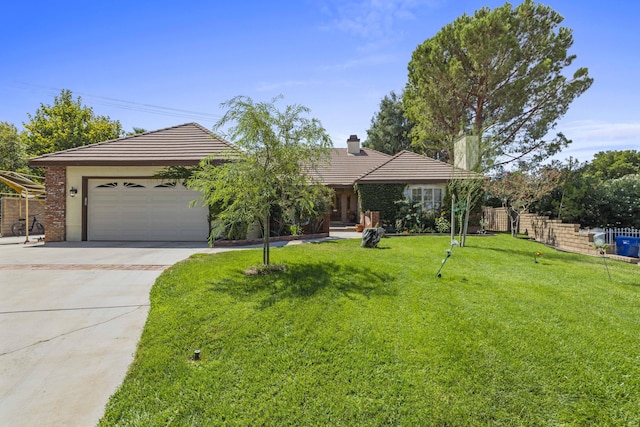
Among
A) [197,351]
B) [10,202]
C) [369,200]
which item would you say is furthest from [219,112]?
[10,202]

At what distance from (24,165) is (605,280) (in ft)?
119

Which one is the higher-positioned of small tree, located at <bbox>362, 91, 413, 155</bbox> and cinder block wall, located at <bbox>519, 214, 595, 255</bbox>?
small tree, located at <bbox>362, 91, 413, 155</bbox>

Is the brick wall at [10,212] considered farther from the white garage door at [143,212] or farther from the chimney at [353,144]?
the chimney at [353,144]

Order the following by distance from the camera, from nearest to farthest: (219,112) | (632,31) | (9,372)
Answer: (9,372) → (219,112) → (632,31)

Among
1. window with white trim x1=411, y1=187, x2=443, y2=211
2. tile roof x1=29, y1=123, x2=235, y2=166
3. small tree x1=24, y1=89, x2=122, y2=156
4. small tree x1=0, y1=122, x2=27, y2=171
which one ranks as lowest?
window with white trim x1=411, y1=187, x2=443, y2=211

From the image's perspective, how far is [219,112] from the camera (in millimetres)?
6812

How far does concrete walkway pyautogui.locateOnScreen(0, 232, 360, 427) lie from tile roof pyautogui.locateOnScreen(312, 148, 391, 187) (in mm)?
13030

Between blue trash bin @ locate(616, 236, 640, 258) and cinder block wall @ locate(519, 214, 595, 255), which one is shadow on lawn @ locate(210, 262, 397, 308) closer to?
cinder block wall @ locate(519, 214, 595, 255)

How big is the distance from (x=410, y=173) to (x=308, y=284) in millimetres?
12522

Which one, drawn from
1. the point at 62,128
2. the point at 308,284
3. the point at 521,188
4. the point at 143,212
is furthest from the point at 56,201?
the point at 521,188

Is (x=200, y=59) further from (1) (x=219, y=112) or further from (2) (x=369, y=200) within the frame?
(2) (x=369, y=200)

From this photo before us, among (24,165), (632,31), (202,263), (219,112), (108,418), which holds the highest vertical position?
(632,31)

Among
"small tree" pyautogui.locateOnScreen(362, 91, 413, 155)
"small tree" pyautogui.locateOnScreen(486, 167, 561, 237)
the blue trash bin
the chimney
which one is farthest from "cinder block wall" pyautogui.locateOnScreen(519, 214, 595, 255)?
"small tree" pyautogui.locateOnScreen(362, 91, 413, 155)

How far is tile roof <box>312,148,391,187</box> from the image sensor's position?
778 inches
